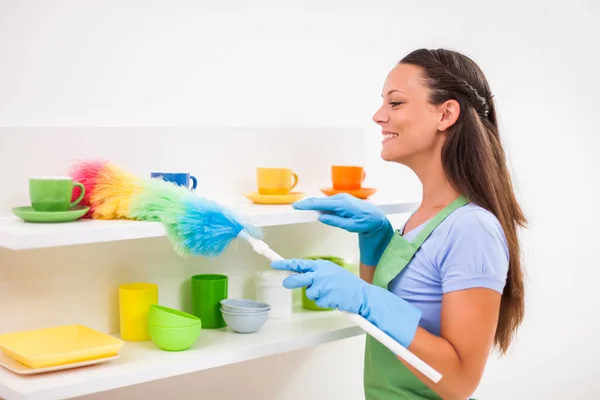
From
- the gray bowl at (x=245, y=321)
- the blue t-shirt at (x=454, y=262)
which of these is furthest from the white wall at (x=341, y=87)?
the blue t-shirt at (x=454, y=262)

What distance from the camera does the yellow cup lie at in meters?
1.61

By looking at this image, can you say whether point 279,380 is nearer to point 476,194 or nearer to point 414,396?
point 414,396

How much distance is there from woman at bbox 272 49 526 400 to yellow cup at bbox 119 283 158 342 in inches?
13.2

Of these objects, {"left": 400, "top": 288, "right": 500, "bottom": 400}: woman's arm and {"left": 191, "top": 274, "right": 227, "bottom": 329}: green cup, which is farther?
{"left": 191, "top": 274, "right": 227, "bottom": 329}: green cup

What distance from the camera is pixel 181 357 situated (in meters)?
1.50

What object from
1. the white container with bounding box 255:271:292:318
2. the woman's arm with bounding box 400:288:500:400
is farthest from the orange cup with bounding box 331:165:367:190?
the woman's arm with bounding box 400:288:500:400

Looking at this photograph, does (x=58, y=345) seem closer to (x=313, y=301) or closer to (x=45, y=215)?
(x=45, y=215)

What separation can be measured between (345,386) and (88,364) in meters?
0.93

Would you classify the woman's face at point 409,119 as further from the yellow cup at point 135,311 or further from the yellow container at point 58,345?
the yellow container at point 58,345

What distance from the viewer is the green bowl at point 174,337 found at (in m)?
1.53

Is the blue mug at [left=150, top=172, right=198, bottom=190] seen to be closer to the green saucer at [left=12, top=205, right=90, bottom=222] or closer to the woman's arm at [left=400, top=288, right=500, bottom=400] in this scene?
the green saucer at [left=12, top=205, right=90, bottom=222]

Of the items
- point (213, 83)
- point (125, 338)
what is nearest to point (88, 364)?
point (125, 338)

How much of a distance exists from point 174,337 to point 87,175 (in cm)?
36

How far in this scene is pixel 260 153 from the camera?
74.2 inches
